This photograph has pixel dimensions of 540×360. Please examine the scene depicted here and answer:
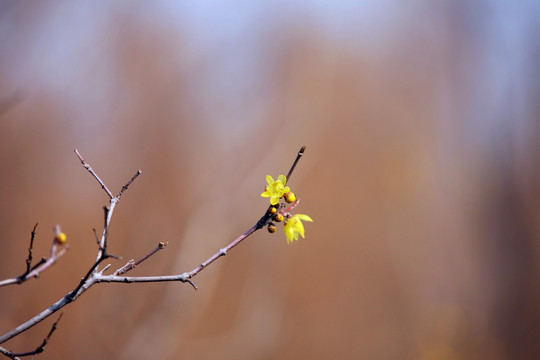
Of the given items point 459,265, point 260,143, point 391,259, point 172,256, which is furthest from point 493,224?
point 172,256

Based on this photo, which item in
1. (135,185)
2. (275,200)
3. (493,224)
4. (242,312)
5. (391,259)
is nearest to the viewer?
(275,200)

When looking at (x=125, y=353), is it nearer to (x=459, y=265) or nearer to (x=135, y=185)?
(x=135, y=185)

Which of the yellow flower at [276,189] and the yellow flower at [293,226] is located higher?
the yellow flower at [276,189]

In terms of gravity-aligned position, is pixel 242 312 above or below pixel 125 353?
above

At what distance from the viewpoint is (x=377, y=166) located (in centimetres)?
592

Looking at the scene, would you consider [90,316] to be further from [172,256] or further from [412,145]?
[412,145]

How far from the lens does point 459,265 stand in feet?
19.9

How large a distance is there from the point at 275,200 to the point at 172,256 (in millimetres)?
3671

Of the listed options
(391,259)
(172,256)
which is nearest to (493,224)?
(391,259)

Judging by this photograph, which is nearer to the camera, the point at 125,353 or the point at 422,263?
the point at 125,353

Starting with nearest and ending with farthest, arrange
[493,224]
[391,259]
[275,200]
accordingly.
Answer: [275,200]
[391,259]
[493,224]

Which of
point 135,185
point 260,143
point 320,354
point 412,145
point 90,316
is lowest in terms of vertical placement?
point 320,354

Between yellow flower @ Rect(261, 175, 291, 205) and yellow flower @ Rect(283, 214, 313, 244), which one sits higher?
yellow flower @ Rect(261, 175, 291, 205)

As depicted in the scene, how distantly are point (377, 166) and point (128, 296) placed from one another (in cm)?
436
